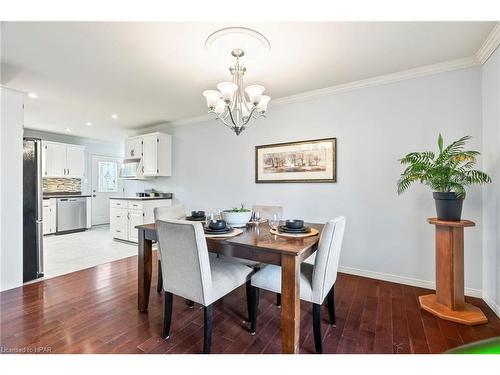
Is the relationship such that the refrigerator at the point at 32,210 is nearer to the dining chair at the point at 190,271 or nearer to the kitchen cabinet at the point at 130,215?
the kitchen cabinet at the point at 130,215

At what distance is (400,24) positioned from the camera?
1806 millimetres

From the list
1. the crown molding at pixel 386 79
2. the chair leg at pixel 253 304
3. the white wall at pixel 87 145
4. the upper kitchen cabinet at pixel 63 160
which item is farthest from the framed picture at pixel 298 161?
the white wall at pixel 87 145

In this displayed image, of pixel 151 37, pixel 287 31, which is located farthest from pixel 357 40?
pixel 151 37

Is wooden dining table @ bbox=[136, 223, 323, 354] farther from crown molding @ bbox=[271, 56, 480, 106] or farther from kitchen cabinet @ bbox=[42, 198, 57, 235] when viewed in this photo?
kitchen cabinet @ bbox=[42, 198, 57, 235]

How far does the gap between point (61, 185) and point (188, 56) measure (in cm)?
528

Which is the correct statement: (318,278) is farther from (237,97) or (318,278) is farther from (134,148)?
(134,148)

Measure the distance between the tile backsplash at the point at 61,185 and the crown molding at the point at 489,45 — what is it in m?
7.54

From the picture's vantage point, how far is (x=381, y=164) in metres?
2.71

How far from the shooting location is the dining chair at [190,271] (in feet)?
4.83

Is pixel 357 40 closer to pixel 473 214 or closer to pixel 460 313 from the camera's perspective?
pixel 473 214

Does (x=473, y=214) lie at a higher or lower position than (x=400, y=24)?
lower

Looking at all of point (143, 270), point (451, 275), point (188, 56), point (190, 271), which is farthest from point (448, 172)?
point (143, 270)
